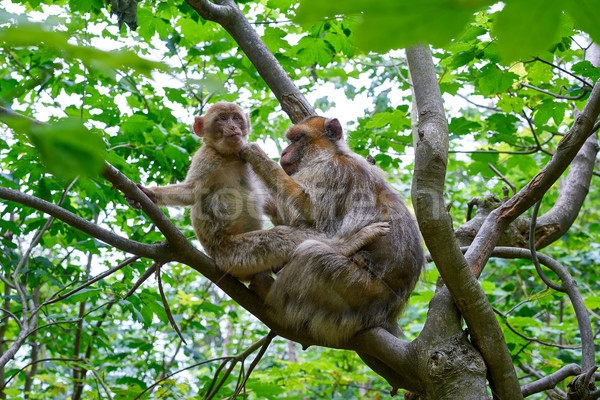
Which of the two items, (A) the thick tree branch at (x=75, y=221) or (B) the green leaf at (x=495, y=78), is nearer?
(A) the thick tree branch at (x=75, y=221)

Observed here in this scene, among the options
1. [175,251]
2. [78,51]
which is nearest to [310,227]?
[175,251]

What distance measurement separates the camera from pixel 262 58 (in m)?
5.09

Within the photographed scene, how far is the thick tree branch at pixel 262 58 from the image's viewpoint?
4898 millimetres

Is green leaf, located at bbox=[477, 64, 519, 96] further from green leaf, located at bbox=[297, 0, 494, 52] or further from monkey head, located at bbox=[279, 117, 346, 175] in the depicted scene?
green leaf, located at bbox=[297, 0, 494, 52]

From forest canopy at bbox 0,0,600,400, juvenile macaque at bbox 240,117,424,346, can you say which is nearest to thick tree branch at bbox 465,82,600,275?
forest canopy at bbox 0,0,600,400

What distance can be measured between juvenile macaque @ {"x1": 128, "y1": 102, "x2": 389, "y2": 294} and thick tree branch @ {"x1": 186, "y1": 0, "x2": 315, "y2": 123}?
0.45 metres

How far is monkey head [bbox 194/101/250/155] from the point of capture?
16.0ft

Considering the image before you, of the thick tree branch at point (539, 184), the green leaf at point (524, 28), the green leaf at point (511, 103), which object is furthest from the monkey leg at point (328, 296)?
the green leaf at point (524, 28)

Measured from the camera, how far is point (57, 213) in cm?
320

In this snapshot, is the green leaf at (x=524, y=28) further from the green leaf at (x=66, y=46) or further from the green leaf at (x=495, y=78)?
the green leaf at (x=495, y=78)

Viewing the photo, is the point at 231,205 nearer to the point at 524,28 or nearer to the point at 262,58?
the point at 262,58

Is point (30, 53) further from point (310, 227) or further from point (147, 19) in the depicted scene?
point (310, 227)

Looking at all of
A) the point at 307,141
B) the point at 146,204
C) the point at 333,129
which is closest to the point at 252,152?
the point at 307,141

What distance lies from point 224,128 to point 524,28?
14.3ft
